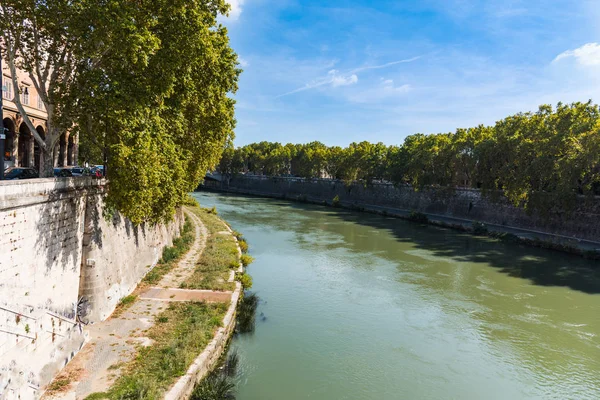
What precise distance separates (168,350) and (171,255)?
1148 centimetres

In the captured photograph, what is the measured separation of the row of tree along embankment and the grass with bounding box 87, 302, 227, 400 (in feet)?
87.9

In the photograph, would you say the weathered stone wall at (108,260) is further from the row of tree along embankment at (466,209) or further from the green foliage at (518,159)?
the green foliage at (518,159)

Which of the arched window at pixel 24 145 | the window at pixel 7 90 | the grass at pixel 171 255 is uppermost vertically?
the window at pixel 7 90

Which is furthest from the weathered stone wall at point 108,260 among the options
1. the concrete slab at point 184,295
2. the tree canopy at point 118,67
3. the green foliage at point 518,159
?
the green foliage at point 518,159

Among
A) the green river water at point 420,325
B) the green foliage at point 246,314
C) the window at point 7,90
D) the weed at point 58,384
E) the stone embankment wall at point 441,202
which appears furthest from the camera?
the stone embankment wall at point 441,202

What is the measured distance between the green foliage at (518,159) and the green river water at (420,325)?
578cm

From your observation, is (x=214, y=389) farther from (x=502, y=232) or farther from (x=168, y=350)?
(x=502, y=232)

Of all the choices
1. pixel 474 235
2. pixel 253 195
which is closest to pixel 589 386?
pixel 474 235

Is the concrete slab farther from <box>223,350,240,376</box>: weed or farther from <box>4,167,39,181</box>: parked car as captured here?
<box>4,167,39,181</box>: parked car

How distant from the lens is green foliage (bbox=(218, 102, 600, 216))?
99.9 feet

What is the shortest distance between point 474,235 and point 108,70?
110ft

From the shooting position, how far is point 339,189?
68.9 meters

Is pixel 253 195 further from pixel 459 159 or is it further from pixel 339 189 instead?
pixel 459 159

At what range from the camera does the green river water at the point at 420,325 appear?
40.0ft
